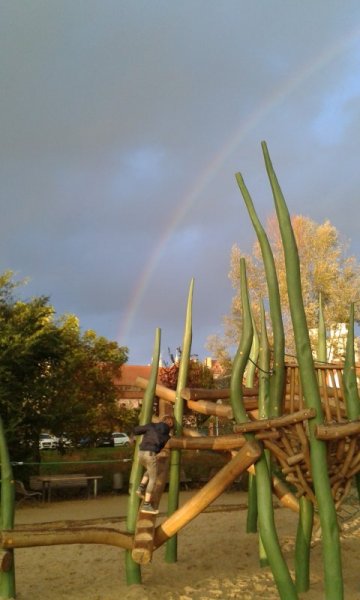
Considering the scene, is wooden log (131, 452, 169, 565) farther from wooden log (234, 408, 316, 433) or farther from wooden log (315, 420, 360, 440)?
wooden log (315, 420, 360, 440)

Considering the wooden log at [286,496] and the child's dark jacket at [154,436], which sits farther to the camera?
the wooden log at [286,496]

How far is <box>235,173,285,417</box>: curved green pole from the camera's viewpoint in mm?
5215

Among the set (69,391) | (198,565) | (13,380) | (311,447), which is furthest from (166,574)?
(69,391)

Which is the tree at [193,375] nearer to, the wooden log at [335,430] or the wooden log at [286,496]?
the wooden log at [286,496]

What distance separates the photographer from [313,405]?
4629mm

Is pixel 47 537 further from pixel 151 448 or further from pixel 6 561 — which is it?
pixel 151 448

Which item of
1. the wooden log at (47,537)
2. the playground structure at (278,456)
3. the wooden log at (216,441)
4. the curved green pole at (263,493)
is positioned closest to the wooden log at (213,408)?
the playground structure at (278,456)

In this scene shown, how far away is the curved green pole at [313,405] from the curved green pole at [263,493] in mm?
340

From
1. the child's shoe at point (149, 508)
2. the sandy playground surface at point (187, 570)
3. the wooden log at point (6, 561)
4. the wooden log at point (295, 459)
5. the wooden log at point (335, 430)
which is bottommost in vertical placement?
the sandy playground surface at point (187, 570)

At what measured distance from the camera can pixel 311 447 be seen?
15.1 feet

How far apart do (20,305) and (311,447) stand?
1112cm

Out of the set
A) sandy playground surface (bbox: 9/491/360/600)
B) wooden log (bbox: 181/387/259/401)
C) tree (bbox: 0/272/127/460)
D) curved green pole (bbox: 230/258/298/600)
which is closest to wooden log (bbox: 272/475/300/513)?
sandy playground surface (bbox: 9/491/360/600)

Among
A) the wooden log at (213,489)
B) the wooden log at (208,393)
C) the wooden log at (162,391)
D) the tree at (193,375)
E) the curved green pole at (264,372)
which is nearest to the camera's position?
the wooden log at (213,489)

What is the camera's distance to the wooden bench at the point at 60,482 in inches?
530
